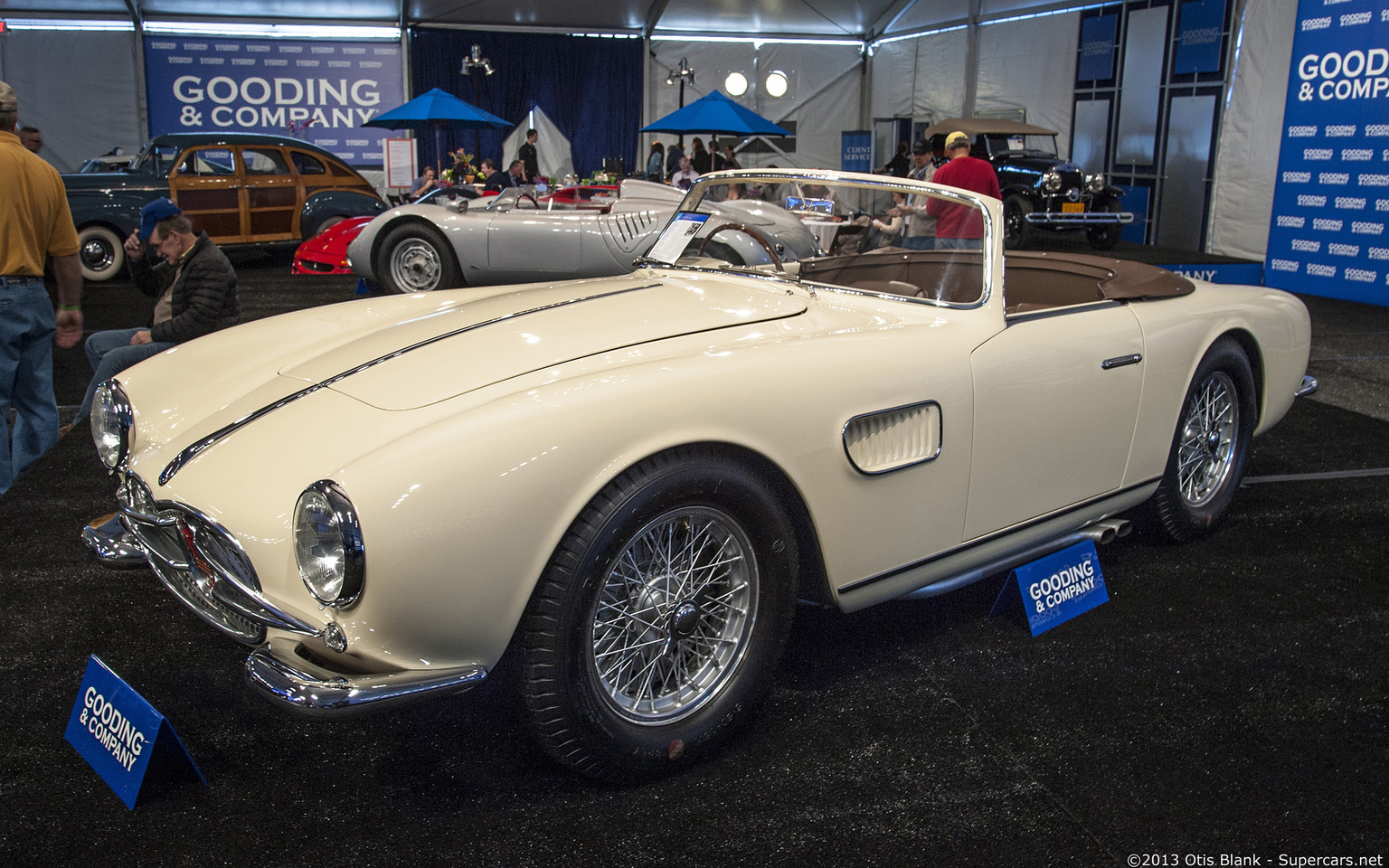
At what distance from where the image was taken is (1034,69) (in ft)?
52.2

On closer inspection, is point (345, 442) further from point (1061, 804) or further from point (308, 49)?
point (308, 49)

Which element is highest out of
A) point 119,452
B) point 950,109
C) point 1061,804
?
point 950,109

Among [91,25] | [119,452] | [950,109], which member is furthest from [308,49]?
[119,452]

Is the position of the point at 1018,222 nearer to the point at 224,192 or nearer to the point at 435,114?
the point at 435,114

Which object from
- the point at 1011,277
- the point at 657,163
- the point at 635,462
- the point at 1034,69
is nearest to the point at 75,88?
the point at 657,163

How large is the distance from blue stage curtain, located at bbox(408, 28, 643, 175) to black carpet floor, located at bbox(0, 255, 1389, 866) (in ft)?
61.7

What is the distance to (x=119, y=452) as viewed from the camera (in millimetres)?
2367

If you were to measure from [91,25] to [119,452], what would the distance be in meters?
18.6

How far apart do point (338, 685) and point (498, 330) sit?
1.03 m

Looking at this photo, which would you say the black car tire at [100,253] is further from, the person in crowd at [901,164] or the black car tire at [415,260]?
the person in crowd at [901,164]

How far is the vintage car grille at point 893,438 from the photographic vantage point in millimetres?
2199

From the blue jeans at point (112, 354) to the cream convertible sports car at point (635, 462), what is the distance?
1.55 m

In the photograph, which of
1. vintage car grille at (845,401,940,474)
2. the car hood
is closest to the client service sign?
the car hood

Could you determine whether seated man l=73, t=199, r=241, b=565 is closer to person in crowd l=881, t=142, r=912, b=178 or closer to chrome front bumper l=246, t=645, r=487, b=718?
chrome front bumper l=246, t=645, r=487, b=718
